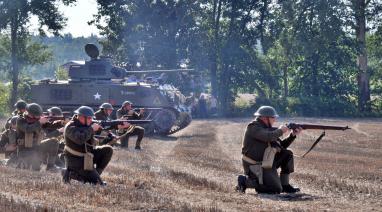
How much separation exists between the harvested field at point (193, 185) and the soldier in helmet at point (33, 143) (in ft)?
2.73

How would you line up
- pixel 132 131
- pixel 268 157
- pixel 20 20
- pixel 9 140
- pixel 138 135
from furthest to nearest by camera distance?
pixel 20 20 < pixel 132 131 < pixel 138 135 < pixel 9 140 < pixel 268 157

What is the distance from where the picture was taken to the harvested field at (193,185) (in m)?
11.3

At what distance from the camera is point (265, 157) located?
13883 mm

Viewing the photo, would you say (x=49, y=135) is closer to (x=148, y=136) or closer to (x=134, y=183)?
(x=134, y=183)

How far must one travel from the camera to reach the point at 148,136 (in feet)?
99.8

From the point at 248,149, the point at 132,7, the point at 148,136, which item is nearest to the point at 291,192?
the point at 248,149

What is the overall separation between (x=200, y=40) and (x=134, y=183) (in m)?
40.3

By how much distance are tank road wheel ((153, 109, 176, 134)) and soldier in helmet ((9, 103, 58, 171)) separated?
530 inches

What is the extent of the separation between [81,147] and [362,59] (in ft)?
144

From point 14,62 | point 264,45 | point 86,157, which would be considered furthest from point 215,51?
point 86,157

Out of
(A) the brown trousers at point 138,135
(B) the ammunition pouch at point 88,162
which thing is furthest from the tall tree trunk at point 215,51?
(B) the ammunition pouch at point 88,162

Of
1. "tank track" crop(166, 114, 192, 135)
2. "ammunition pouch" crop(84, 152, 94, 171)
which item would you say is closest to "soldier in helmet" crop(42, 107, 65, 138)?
Answer: "ammunition pouch" crop(84, 152, 94, 171)

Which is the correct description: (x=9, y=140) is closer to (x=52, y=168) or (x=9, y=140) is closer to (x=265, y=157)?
(x=52, y=168)

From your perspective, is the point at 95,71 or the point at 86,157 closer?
the point at 86,157
